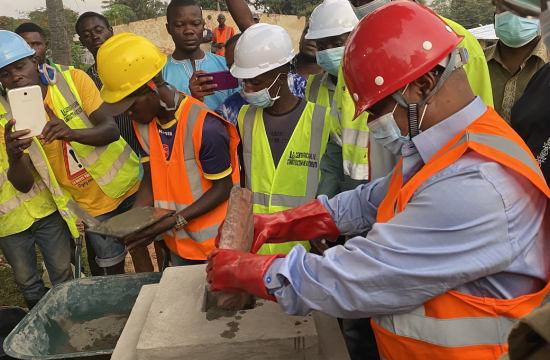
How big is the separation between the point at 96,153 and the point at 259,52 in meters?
1.67

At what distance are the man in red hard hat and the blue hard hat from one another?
270 cm

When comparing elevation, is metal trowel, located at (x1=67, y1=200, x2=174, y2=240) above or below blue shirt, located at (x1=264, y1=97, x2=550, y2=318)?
below

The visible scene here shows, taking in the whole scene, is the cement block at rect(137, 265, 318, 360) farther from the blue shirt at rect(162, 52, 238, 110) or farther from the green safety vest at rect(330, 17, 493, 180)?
the blue shirt at rect(162, 52, 238, 110)

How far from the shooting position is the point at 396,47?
150 cm

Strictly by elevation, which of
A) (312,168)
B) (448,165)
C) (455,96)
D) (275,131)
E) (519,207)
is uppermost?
(455,96)

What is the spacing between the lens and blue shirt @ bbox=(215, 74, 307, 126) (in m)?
3.71

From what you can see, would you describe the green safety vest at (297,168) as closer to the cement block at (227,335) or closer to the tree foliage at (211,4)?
the cement block at (227,335)

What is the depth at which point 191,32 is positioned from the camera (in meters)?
4.30

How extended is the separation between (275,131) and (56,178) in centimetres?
199

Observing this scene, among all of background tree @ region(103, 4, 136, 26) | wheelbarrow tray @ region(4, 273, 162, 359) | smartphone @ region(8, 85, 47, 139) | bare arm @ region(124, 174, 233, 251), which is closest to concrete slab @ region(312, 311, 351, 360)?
bare arm @ region(124, 174, 233, 251)

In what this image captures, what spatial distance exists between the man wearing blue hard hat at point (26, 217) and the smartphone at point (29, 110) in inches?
9.8


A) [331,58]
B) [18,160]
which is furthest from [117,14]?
[331,58]

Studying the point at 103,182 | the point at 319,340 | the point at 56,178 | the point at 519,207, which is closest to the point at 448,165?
the point at 519,207

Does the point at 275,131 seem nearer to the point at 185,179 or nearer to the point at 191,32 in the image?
the point at 185,179
